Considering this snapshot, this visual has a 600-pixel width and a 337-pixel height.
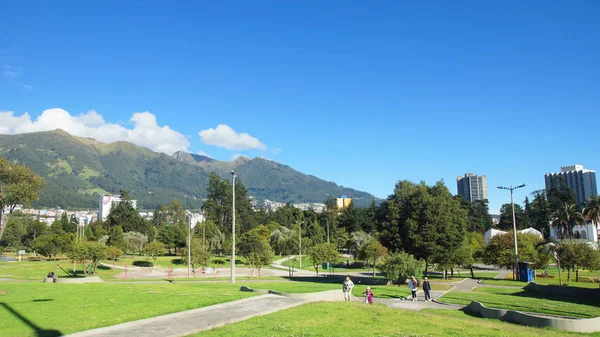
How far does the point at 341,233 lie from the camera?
104812mm

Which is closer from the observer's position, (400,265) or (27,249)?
(400,265)

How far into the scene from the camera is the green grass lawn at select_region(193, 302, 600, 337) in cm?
1280

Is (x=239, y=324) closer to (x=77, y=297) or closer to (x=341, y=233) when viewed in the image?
(x=77, y=297)

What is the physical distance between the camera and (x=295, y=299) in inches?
769

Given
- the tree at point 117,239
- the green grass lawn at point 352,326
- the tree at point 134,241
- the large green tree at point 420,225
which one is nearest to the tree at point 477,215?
the large green tree at point 420,225

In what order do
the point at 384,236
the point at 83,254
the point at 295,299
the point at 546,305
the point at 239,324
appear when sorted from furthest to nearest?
the point at 83,254 < the point at 384,236 < the point at 546,305 < the point at 295,299 < the point at 239,324

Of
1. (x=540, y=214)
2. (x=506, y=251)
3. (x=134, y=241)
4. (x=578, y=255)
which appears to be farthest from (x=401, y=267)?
(x=540, y=214)

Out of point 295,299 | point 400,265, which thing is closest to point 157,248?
point 400,265

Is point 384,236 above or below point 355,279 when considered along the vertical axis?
above

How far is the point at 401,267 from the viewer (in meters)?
34.8

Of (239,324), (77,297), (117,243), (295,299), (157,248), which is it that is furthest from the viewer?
(117,243)

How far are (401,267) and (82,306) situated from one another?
24.1 metres

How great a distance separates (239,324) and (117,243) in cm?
7413

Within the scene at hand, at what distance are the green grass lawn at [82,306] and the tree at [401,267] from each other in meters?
17.5
